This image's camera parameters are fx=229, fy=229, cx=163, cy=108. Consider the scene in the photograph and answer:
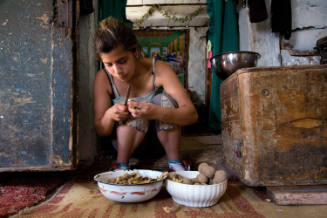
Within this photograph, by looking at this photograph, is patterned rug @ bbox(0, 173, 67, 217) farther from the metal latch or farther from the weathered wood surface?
the weathered wood surface

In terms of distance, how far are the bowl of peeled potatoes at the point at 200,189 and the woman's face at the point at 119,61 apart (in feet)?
1.99

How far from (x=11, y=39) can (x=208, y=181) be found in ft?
3.89

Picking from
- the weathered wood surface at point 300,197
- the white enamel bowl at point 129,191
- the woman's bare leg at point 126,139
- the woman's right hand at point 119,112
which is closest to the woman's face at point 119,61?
the woman's right hand at point 119,112

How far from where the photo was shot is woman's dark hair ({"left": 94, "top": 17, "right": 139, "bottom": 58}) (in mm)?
1182

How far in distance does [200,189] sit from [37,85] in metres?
Result: 0.93

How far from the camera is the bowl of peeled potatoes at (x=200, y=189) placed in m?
0.89

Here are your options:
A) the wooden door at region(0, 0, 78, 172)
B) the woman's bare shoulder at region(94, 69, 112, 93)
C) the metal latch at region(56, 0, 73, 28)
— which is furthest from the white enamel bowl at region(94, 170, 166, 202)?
the metal latch at region(56, 0, 73, 28)

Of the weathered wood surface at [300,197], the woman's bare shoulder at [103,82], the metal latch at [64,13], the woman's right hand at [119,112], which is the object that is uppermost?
the metal latch at [64,13]

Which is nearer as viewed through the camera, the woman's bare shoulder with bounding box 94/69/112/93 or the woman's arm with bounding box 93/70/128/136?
the woman's arm with bounding box 93/70/128/136

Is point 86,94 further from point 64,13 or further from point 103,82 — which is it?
point 64,13

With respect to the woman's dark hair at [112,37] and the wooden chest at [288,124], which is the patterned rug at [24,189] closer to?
the woman's dark hair at [112,37]

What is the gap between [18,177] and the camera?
1306 mm

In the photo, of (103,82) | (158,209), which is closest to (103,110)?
(103,82)

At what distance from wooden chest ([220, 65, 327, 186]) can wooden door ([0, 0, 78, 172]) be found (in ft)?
2.91
